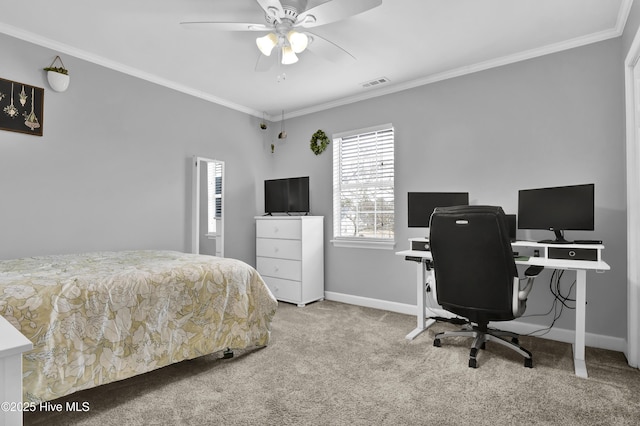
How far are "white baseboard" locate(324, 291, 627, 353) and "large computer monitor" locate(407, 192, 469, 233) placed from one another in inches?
37.6

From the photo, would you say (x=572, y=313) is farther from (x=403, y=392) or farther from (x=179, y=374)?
(x=179, y=374)

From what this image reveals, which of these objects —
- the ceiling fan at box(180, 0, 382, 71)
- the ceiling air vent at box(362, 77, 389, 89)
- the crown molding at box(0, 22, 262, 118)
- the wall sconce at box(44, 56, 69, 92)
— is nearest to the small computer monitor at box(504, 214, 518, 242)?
the ceiling air vent at box(362, 77, 389, 89)

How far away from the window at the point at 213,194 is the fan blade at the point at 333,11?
2.27 metres

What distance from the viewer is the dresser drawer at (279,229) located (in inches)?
163

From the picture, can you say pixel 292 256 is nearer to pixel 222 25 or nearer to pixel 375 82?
pixel 375 82

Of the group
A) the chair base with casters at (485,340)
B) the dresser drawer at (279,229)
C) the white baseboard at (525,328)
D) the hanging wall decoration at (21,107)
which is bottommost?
the white baseboard at (525,328)

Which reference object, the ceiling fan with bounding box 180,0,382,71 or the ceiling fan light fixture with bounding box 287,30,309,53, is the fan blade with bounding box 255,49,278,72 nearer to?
the ceiling fan with bounding box 180,0,382,71

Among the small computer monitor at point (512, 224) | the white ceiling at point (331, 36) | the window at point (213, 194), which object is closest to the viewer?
the white ceiling at point (331, 36)

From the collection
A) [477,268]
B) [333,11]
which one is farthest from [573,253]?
[333,11]

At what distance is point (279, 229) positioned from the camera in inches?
169

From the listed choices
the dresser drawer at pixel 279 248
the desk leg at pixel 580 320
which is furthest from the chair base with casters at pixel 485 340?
the dresser drawer at pixel 279 248

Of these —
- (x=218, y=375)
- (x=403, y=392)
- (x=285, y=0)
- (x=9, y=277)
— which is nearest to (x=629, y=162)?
(x=403, y=392)

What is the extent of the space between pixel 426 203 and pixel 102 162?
119 inches

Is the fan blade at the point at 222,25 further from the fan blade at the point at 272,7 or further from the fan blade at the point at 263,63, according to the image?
the fan blade at the point at 263,63
